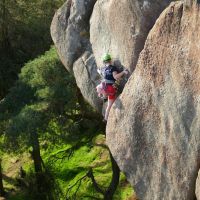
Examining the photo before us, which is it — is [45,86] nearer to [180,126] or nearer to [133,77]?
[133,77]

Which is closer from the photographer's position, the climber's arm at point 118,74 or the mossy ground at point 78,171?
the climber's arm at point 118,74

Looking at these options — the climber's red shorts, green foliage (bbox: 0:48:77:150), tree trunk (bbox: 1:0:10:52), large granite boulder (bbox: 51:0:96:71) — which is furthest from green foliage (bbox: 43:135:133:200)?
the climber's red shorts

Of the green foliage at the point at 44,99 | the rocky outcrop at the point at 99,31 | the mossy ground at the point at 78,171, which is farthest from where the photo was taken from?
the mossy ground at the point at 78,171

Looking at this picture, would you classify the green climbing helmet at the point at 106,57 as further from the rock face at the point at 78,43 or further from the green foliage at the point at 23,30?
the green foliage at the point at 23,30

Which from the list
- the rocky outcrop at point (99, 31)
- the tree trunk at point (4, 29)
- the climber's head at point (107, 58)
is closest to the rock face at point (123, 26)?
the rocky outcrop at point (99, 31)

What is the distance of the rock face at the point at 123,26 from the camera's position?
12.4 metres

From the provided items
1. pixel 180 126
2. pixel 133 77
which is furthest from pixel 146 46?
pixel 180 126

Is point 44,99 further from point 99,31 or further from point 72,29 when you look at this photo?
point 99,31

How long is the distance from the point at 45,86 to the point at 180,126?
1083 cm

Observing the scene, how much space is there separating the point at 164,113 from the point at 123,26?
3.04 m

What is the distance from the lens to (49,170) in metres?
26.3

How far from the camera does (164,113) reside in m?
11.6

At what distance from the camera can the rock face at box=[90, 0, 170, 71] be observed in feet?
40.5

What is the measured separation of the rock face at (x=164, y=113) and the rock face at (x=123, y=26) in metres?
0.74
